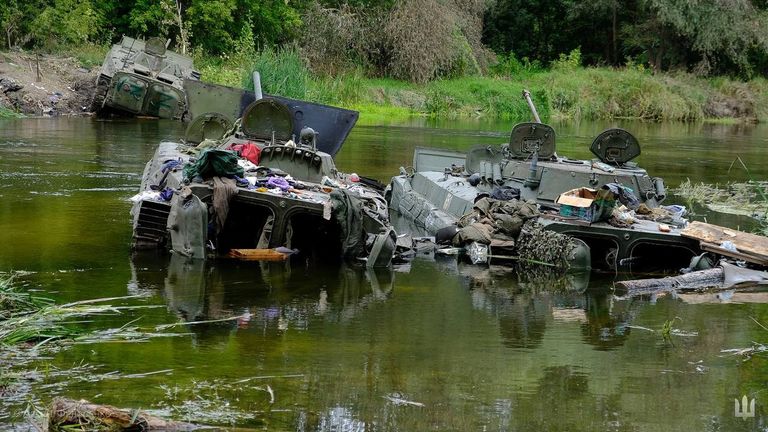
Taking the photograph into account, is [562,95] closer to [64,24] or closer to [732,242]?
[64,24]

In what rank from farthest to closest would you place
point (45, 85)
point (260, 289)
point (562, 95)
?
point (562, 95) → point (45, 85) → point (260, 289)

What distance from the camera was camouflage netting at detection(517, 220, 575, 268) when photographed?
15391 millimetres

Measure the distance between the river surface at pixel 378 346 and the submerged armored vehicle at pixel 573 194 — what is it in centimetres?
78

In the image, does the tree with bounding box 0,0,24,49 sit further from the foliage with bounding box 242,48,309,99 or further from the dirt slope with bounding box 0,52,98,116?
the foliage with bounding box 242,48,309,99

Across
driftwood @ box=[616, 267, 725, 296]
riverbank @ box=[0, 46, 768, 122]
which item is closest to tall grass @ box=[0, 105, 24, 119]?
riverbank @ box=[0, 46, 768, 122]

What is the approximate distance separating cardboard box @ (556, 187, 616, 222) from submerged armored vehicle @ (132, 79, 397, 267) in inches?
97.5

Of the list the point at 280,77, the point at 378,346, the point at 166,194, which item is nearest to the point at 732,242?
the point at 378,346

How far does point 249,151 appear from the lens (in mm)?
17125

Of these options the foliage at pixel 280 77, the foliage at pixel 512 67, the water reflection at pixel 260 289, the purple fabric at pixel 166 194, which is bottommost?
the water reflection at pixel 260 289

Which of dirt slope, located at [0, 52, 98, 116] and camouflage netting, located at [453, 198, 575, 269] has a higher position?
dirt slope, located at [0, 52, 98, 116]

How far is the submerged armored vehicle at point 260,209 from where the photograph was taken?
1446 centimetres

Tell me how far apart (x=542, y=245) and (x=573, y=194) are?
126cm

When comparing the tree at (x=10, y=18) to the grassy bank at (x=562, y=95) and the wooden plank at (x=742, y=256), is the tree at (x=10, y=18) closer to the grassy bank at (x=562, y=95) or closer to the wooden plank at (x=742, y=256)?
the grassy bank at (x=562, y=95)

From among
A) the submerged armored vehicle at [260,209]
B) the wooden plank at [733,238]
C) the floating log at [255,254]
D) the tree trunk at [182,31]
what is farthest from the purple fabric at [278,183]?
the tree trunk at [182,31]
